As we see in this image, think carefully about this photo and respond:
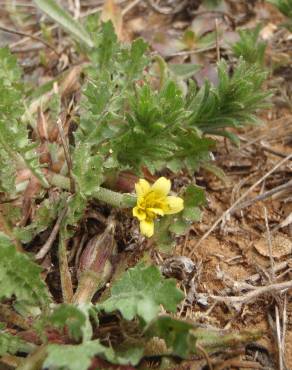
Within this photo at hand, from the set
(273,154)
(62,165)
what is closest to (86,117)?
(62,165)

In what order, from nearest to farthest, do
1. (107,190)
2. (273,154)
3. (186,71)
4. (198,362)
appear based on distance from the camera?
1. (198,362)
2. (107,190)
3. (273,154)
4. (186,71)

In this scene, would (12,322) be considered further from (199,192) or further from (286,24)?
(286,24)

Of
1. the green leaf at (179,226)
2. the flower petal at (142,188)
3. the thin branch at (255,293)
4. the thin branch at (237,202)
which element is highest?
the flower petal at (142,188)

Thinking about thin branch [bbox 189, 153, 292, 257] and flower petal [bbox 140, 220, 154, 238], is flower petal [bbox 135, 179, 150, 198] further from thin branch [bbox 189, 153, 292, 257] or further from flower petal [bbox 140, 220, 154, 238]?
thin branch [bbox 189, 153, 292, 257]

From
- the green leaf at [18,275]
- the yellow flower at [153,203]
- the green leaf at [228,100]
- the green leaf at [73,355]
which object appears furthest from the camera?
the green leaf at [228,100]

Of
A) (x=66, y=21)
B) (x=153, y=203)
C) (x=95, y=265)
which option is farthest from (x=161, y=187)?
(x=66, y=21)

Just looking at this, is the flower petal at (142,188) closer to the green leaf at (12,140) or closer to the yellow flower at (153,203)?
the yellow flower at (153,203)

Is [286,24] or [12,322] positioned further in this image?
[286,24]

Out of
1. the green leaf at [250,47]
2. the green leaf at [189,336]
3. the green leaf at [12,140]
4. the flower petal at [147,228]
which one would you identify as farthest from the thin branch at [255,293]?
the green leaf at [250,47]
